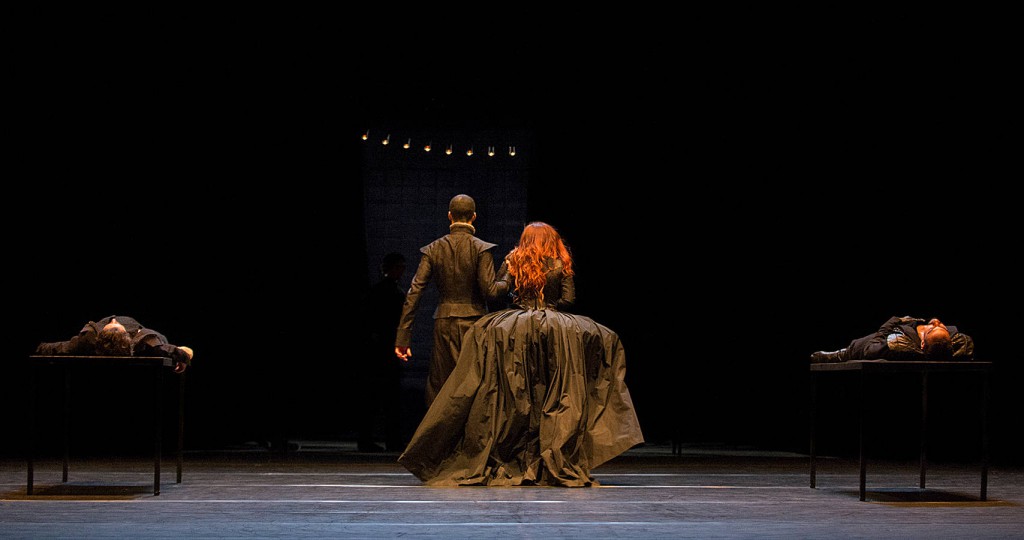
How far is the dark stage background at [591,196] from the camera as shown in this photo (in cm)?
795

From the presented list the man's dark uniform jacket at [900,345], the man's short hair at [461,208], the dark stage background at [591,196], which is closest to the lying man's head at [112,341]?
the man's short hair at [461,208]

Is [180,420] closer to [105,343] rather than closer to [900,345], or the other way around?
[105,343]

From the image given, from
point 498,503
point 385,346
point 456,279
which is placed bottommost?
point 498,503

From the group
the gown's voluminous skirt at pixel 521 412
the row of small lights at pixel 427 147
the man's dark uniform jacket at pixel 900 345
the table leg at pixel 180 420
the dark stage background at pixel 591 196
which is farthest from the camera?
the row of small lights at pixel 427 147

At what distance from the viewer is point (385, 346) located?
8.08 metres

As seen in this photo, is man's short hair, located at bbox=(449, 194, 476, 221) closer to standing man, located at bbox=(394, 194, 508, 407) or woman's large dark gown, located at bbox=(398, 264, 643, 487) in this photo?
standing man, located at bbox=(394, 194, 508, 407)

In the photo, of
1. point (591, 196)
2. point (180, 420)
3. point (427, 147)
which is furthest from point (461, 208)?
point (427, 147)

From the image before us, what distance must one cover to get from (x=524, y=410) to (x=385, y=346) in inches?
101

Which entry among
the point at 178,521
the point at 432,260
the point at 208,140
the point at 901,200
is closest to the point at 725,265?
the point at 901,200

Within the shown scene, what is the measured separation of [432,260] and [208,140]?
2749 mm

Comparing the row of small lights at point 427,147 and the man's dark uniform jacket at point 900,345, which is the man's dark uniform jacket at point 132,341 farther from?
the row of small lights at point 427,147

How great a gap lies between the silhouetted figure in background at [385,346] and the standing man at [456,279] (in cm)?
163

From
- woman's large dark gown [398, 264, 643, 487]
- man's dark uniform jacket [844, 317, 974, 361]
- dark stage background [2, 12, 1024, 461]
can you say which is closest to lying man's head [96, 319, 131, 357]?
woman's large dark gown [398, 264, 643, 487]

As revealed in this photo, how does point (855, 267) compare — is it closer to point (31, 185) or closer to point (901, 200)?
point (901, 200)
